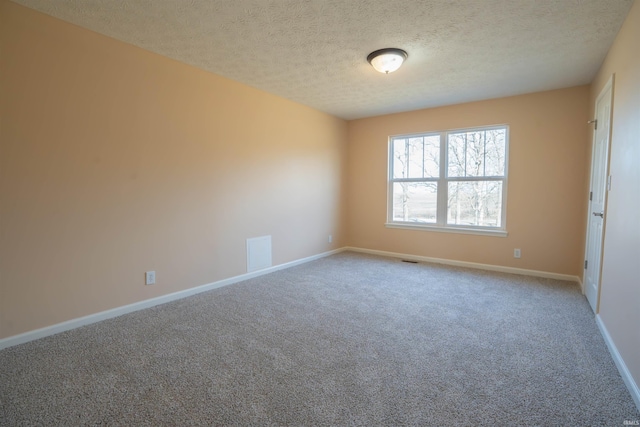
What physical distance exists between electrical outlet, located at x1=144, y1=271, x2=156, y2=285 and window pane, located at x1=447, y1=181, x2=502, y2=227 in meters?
4.12

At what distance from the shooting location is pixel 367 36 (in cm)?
262

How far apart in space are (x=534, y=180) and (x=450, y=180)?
108 centimetres

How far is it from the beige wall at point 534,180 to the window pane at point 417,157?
0.21m

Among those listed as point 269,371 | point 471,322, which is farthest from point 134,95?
point 471,322

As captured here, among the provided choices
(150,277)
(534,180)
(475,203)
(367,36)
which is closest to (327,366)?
(150,277)

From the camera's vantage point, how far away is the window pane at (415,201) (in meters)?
5.00

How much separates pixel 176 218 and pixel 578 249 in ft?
15.8

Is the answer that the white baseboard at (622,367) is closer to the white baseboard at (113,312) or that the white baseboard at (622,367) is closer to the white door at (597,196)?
the white door at (597,196)

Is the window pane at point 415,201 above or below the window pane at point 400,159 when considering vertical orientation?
below

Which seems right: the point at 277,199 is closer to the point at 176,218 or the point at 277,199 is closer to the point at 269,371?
the point at 176,218

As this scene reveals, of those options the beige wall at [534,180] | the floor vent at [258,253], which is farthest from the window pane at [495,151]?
the floor vent at [258,253]

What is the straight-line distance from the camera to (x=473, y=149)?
4590 millimetres

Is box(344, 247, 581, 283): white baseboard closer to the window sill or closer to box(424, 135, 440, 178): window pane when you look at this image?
the window sill

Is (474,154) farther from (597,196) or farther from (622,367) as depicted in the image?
(622,367)
